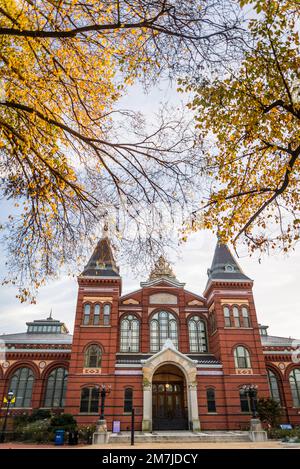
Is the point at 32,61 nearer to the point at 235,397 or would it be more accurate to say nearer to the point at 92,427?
the point at 92,427

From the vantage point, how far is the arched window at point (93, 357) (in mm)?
23375

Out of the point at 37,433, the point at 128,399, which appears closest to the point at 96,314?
the point at 128,399

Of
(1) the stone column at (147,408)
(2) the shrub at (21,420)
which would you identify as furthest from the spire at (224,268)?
(2) the shrub at (21,420)

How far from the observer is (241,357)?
24.4 metres

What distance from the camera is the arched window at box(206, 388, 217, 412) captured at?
74.5 ft

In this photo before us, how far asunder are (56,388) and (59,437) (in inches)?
343

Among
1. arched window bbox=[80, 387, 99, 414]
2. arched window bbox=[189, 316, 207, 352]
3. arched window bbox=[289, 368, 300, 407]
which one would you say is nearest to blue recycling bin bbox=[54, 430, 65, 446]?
arched window bbox=[80, 387, 99, 414]

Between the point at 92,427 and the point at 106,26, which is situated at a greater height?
the point at 106,26

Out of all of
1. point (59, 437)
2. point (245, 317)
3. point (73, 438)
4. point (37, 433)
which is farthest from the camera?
point (245, 317)

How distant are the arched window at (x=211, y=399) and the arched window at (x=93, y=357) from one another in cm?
852

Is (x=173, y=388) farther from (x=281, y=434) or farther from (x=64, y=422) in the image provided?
(x=64, y=422)

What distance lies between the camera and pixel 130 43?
20.8 ft

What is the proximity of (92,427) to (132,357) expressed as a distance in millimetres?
6497
